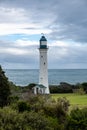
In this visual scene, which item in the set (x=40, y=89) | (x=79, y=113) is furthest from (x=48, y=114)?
(x=40, y=89)

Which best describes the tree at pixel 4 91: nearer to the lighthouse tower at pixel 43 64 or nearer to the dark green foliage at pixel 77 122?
the dark green foliage at pixel 77 122

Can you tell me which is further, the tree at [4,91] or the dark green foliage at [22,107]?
the tree at [4,91]

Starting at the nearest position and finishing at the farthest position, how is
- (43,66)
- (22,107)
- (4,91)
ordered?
(22,107)
(4,91)
(43,66)

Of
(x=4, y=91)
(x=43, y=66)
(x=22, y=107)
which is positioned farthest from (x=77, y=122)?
(x=43, y=66)

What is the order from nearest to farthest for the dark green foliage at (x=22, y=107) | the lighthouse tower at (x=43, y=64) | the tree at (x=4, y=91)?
the dark green foliage at (x=22, y=107) < the tree at (x=4, y=91) < the lighthouse tower at (x=43, y=64)

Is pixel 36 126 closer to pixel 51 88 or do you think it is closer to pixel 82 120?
pixel 82 120

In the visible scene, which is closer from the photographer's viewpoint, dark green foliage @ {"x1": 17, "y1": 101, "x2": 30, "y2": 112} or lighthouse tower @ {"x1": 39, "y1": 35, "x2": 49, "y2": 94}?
dark green foliage @ {"x1": 17, "y1": 101, "x2": 30, "y2": 112}

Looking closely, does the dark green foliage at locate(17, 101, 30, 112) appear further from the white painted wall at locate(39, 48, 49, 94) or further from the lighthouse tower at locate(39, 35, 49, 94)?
the white painted wall at locate(39, 48, 49, 94)

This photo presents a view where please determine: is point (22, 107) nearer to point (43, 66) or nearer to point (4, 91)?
point (4, 91)

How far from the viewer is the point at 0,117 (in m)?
29.3


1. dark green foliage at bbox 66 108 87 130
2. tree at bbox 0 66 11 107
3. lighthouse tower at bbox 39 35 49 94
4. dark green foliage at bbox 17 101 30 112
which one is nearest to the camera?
dark green foliage at bbox 66 108 87 130

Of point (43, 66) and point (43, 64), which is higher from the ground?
point (43, 64)

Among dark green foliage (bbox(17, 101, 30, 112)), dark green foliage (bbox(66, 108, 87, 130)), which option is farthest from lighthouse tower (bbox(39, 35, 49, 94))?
dark green foliage (bbox(66, 108, 87, 130))

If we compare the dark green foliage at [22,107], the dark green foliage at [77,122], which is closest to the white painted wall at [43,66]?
the dark green foliage at [22,107]
